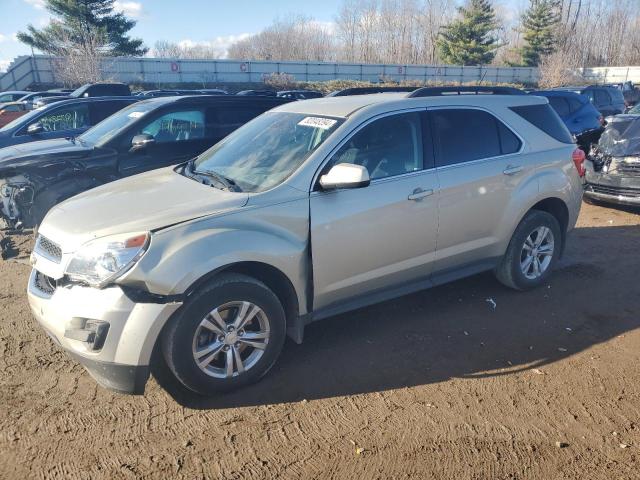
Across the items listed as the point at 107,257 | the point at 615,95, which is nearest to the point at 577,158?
the point at 107,257

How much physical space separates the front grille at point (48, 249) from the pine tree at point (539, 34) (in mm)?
60865

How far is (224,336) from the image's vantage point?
321cm

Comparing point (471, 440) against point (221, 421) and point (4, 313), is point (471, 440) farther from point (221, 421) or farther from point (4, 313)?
point (4, 313)

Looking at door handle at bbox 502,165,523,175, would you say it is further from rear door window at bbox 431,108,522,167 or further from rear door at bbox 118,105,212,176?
rear door at bbox 118,105,212,176

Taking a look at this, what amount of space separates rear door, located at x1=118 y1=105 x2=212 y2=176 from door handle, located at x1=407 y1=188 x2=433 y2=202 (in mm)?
3938

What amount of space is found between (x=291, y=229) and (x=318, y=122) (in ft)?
3.32

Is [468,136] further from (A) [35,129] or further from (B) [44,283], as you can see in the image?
(A) [35,129]

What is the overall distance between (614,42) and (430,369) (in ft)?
280

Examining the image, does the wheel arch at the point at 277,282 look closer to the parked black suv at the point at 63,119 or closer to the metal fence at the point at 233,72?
the parked black suv at the point at 63,119

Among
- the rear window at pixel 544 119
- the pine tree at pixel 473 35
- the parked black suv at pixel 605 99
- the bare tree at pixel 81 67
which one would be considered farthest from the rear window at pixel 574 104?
the pine tree at pixel 473 35

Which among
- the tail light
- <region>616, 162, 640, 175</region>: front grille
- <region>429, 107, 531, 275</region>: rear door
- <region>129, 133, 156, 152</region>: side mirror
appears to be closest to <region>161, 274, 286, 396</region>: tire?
<region>429, 107, 531, 275</region>: rear door

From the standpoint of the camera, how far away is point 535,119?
479cm

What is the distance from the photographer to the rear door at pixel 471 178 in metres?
4.10

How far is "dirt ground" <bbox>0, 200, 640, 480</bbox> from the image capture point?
2.72 metres
